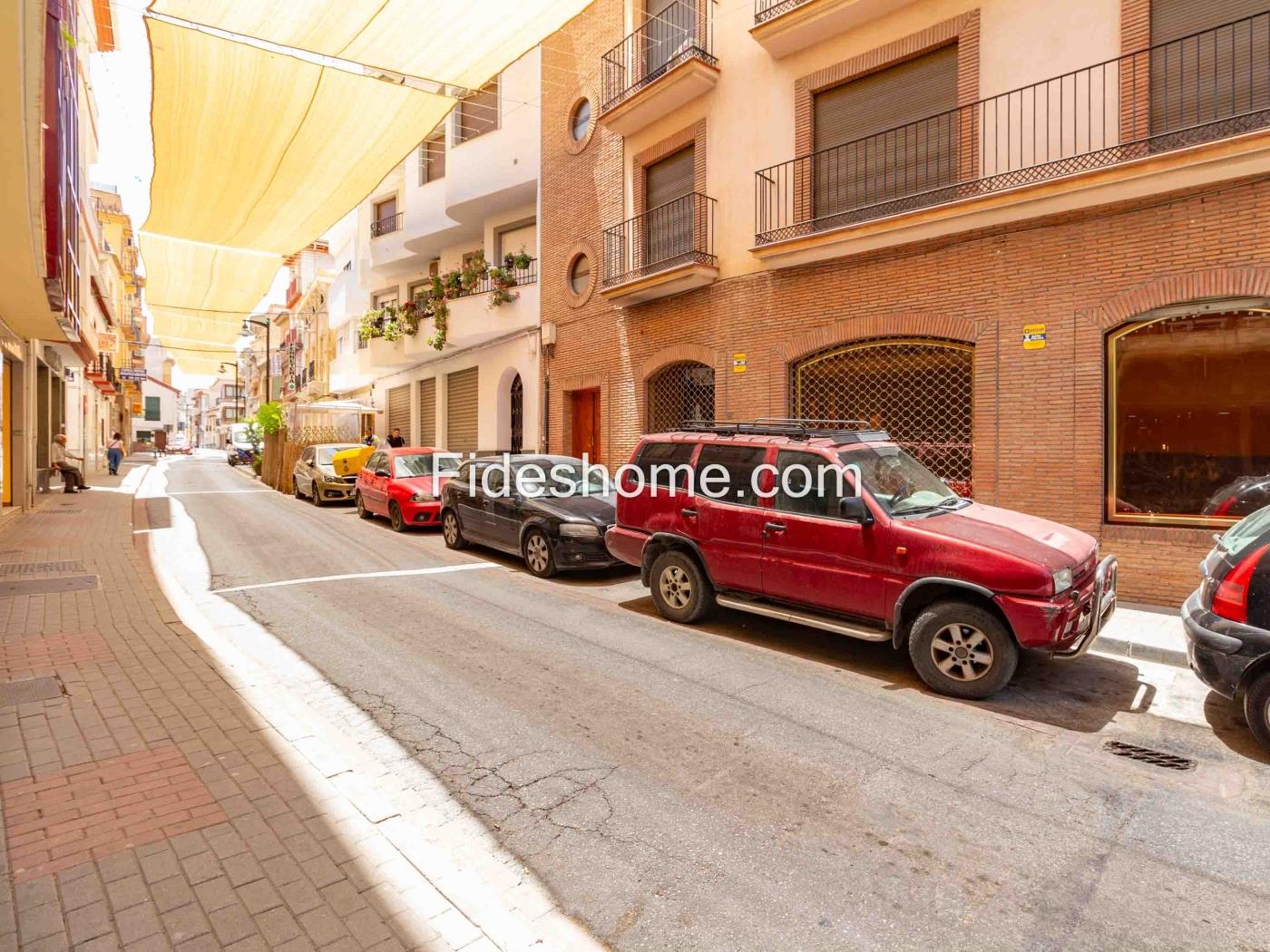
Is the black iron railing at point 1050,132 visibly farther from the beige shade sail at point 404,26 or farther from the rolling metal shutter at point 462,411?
the rolling metal shutter at point 462,411

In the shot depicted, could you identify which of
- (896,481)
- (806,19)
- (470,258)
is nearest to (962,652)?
(896,481)

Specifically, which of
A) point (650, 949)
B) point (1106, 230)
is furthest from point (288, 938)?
point (1106, 230)

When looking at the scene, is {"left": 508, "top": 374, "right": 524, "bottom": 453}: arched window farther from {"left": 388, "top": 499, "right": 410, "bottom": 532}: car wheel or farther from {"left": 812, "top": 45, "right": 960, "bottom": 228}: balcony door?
{"left": 812, "top": 45, "right": 960, "bottom": 228}: balcony door

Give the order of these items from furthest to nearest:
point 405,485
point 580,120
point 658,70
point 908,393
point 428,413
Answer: point 428,413, point 580,120, point 658,70, point 405,485, point 908,393

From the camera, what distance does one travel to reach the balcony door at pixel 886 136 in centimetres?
988

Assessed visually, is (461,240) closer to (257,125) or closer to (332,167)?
(332,167)

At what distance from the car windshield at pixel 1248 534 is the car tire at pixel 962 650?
1.50m

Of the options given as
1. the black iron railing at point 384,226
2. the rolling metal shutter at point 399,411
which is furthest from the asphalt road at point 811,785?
the black iron railing at point 384,226

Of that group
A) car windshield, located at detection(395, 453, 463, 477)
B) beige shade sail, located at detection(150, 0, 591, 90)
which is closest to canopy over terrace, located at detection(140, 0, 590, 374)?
beige shade sail, located at detection(150, 0, 591, 90)

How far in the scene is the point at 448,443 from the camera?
892 inches

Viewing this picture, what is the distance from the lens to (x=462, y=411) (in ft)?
71.4

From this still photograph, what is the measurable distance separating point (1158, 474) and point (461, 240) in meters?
19.1

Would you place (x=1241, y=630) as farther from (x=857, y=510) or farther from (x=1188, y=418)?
(x=1188, y=418)

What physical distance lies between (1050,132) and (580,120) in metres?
10.9
